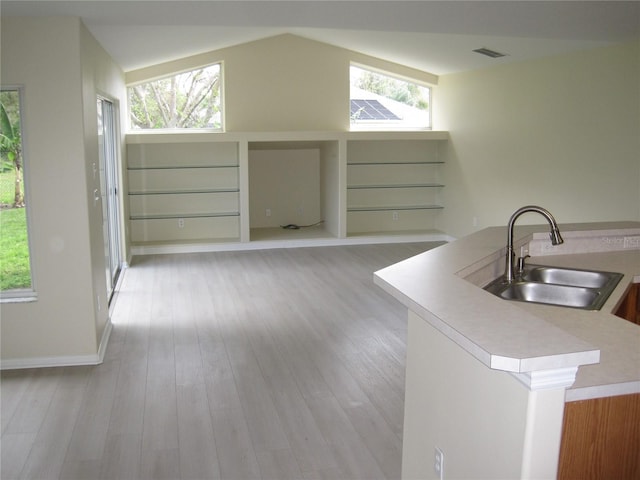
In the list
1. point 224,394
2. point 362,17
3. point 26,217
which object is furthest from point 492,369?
point 26,217

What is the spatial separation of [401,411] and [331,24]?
264 cm

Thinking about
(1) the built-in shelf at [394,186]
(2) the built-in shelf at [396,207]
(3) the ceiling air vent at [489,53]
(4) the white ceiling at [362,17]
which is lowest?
(2) the built-in shelf at [396,207]

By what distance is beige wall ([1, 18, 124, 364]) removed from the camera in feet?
12.9

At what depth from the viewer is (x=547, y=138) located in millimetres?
6516

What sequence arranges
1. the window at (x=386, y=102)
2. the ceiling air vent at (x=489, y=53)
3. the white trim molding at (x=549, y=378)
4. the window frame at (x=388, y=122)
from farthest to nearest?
1. the window at (x=386, y=102)
2. the window frame at (x=388, y=122)
3. the ceiling air vent at (x=489, y=53)
4. the white trim molding at (x=549, y=378)

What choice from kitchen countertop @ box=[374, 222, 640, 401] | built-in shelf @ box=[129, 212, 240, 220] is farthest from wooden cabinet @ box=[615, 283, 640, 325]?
built-in shelf @ box=[129, 212, 240, 220]

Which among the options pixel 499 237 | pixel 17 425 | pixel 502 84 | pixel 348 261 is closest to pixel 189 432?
pixel 17 425

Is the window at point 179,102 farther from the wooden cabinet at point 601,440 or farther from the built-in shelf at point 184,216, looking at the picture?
the wooden cabinet at point 601,440

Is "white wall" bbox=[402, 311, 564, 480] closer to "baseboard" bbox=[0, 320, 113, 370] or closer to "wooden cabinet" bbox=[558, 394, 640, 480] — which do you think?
"wooden cabinet" bbox=[558, 394, 640, 480]

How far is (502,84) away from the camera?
726cm

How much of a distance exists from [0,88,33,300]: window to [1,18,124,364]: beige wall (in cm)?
6

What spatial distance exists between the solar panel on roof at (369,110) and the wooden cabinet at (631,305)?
20.1 feet

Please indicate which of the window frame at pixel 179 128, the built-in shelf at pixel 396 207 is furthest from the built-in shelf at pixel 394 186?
the window frame at pixel 179 128

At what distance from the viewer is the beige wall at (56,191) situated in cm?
392
